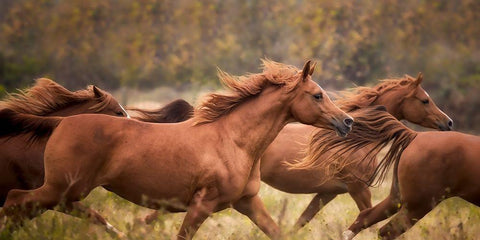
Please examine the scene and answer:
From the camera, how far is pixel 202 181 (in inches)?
243

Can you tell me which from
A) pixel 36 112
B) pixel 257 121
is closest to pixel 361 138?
pixel 257 121

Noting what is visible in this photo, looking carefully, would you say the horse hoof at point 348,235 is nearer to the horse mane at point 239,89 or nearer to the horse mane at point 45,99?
the horse mane at point 239,89

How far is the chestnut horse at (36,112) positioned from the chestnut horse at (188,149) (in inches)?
9.4

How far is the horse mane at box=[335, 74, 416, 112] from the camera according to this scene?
816 cm

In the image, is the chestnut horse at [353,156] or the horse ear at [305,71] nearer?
the horse ear at [305,71]

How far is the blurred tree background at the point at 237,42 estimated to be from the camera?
2175 centimetres

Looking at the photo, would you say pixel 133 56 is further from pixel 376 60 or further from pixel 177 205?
pixel 177 205

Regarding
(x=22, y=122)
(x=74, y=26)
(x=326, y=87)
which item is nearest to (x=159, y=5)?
(x=74, y=26)

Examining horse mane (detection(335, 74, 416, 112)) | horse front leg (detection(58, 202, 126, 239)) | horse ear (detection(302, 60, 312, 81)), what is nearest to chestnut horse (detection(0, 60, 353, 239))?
horse ear (detection(302, 60, 312, 81))

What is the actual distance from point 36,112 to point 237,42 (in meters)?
24.3

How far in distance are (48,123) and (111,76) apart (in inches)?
902

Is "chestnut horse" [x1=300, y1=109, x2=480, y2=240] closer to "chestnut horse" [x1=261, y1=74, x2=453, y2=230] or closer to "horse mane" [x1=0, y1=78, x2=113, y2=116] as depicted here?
"chestnut horse" [x1=261, y1=74, x2=453, y2=230]

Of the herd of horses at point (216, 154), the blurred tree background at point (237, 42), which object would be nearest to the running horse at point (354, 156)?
the herd of horses at point (216, 154)

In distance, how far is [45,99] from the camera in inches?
296
